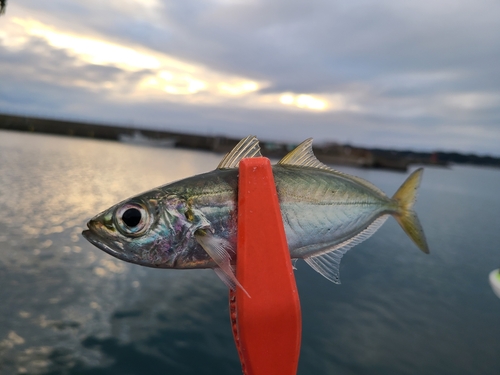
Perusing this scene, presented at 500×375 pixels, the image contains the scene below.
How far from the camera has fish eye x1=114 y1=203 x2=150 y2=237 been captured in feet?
5.09

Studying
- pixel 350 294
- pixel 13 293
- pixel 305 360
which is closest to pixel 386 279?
pixel 350 294

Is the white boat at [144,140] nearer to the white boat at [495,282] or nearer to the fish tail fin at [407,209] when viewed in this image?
the white boat at [495,282]

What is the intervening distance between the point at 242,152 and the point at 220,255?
0.58m

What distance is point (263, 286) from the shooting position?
58.3 inches

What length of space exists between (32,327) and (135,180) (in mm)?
18198

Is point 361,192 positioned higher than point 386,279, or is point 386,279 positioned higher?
point 361,192

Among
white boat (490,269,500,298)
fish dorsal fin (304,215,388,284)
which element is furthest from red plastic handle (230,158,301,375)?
white boat (490,269,500,298)

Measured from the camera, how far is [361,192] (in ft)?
6.92

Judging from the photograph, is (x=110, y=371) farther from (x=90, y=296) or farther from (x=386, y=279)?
(x=386, y=279)

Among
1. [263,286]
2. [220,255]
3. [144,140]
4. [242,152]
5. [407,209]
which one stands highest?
[144,140]

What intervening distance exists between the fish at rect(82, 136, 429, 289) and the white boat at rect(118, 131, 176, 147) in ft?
269

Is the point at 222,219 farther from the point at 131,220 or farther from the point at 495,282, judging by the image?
the point at 495,282

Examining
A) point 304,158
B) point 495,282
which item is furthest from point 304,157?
point 495,282

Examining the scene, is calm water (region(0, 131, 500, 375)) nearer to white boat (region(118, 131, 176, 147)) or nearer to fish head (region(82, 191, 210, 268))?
fish head (region(82, 191, 210, 268))
